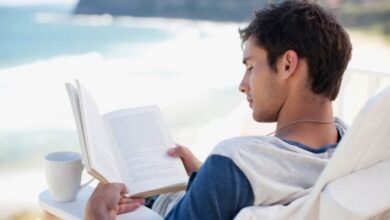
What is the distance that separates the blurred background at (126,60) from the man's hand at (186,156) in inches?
253

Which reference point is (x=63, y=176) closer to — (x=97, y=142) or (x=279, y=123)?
(x=97, y=142)

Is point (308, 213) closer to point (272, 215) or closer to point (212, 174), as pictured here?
point (272, 215)

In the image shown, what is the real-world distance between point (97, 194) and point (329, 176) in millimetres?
475

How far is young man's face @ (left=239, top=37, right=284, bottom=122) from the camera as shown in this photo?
3.59 ft

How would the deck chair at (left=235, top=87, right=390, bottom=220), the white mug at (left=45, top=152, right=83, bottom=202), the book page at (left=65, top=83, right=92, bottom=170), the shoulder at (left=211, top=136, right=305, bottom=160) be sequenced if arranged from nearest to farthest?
the deck chair at (left=235, top=87, right=390, bottom=220) → the shoulder at (left=211, top=136, right=305, bottom=160) → the book page at (left=65, top=83, right=92, bottom=170) → the white mug at (left=45, top=152, right=83, bottom=202)

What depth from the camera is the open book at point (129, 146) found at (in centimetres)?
104

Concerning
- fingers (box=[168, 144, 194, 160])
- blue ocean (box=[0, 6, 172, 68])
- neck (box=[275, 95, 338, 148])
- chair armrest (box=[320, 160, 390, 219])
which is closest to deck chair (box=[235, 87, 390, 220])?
chair armrest (box=[320, 160, 390, 219])

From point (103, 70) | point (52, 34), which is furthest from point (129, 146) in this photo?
point (52, 34)

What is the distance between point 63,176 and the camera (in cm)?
115

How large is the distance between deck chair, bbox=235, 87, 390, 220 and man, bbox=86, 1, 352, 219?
5 centimetres

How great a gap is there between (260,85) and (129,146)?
1.11ft

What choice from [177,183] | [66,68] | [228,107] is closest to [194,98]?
[228,107]

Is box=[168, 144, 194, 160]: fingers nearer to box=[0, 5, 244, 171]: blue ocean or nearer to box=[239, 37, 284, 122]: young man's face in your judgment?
box=[239, 37, 284, 122]: young man's face

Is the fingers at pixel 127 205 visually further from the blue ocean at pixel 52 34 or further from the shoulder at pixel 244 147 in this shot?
the blue ocean at pixel 52 34
